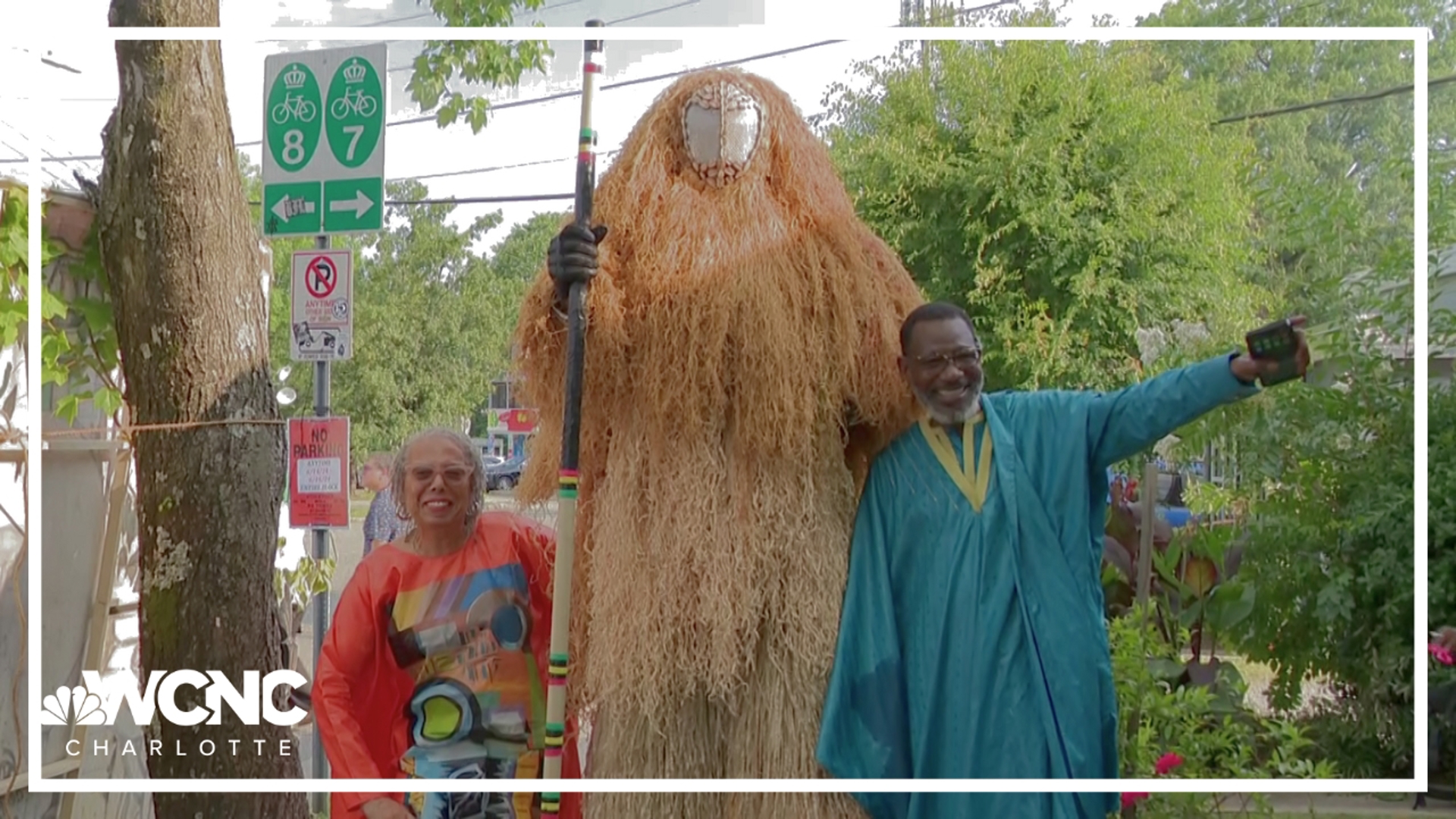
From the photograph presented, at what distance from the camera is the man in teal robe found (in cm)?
210

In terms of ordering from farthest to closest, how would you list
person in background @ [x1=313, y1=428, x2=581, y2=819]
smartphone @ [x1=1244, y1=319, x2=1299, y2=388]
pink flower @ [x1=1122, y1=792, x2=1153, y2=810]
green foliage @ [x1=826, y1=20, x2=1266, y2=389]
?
green foliage @ [x1=826, y1=20, x2=1266, y2=389]
pink flower @ [x1=1122, y1=792, x2=1153, y2=810]
person in background @ [x1=313, y1=428, x2=581, y2=819]
smartphone @ [x1=1244, y1=319, x2=1299, y2=388]

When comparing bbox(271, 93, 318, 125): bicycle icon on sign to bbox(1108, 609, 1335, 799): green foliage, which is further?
bbox(271, 93, 318, 125): bicycle icon on sign

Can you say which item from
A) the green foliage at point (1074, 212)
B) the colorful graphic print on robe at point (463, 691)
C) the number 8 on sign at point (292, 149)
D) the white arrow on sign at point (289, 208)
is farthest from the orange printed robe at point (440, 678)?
the green foliage at point (1074, 212)

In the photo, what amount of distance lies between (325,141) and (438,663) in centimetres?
144

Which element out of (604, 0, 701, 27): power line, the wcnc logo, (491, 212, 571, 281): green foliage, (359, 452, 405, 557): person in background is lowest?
the wcnc logo

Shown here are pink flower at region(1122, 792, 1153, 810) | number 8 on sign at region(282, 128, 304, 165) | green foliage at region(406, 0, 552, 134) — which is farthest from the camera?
green foliage at region(406, 0, 552, 134)

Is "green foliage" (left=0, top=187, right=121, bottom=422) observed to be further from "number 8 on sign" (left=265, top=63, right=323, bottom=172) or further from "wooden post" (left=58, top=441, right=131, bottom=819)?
"number 8 on sign" (left=265, top=63, right=323, bottom=172)

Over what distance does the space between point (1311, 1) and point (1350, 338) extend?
0.98 meters

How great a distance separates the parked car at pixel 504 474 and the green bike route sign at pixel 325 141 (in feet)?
2.53

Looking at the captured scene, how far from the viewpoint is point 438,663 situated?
2340 mm

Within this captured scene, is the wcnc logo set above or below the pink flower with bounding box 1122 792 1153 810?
above

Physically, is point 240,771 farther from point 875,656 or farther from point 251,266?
point 875,656

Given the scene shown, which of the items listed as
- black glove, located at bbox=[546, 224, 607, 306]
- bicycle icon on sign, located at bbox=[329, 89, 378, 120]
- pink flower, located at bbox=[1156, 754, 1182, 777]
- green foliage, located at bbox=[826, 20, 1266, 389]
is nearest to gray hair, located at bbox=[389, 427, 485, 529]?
black glove, located at bbox=[546, 224, 607, 306]

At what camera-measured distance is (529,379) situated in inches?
93.4
